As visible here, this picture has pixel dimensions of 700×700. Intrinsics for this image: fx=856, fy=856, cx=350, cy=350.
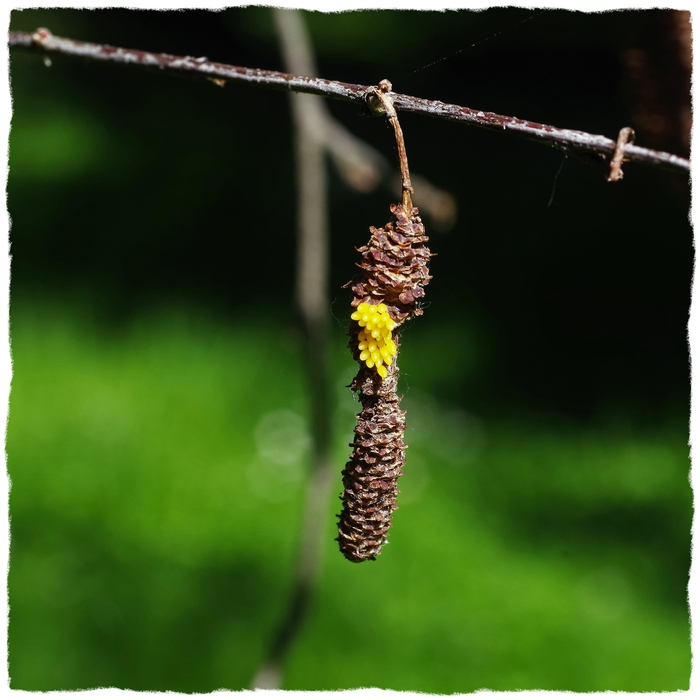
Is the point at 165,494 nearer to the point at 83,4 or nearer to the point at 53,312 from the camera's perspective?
the point at 53,312

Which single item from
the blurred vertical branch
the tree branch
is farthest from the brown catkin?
the blurred vertical branch

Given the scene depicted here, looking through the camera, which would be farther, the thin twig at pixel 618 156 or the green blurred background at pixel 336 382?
the green blurred background at pixel 336 382

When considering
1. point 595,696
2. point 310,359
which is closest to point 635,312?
point 595,696

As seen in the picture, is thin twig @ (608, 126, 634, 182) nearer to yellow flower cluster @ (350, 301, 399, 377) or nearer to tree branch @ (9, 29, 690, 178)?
tree branch @ (9, 29, 690, 178)

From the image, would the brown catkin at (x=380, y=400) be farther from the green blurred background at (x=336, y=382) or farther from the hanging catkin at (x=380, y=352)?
the green blurred background at (x=336, y=382)

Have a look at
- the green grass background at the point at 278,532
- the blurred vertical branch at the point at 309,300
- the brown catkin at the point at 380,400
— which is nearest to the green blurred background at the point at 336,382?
the green grass background at the point at 278,532

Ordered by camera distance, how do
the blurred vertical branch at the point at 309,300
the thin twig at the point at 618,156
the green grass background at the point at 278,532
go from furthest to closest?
1. the green grass background at the point at 278,532
2. the blurred vertical branch at the point at 309,300
3. the thin twig at the point at 618,156

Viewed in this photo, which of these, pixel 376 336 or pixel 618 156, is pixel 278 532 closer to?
pixel 376 336
